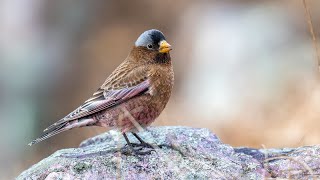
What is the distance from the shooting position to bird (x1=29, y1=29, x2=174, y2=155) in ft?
17.5

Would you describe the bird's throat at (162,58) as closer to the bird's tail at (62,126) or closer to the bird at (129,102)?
the bird at (129,102)

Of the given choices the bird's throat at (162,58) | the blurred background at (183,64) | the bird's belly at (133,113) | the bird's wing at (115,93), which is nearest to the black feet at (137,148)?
the bird's belly at (133,113)

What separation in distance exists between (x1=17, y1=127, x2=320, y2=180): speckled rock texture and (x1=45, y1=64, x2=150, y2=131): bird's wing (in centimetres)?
27

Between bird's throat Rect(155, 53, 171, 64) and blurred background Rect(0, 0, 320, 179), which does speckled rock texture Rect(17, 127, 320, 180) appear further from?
blurred background Rect(0, 0, 320, 179)

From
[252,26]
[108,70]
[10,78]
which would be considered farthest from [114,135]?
[10,78]

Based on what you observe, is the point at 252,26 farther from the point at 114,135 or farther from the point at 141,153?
the point at 141,153

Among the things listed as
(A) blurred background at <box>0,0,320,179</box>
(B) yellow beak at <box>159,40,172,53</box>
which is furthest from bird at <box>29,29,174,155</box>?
(A) blurred background at <box>0,0,320,179</box>

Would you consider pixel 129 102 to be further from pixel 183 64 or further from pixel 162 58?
pixel 183 64

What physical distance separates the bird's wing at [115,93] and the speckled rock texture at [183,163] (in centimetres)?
27

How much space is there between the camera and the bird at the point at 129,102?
5.35 meters

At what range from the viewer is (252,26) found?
1005 cm

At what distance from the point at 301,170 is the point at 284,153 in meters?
0.54

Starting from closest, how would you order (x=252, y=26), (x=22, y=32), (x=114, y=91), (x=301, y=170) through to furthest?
(x=301, y=170) < (x=114, y=91) < (x=252, y=26) < (x=22, y=32)

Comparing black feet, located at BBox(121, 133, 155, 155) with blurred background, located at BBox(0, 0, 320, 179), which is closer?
black feet, located at BBox(121, 133, 155, 155)
